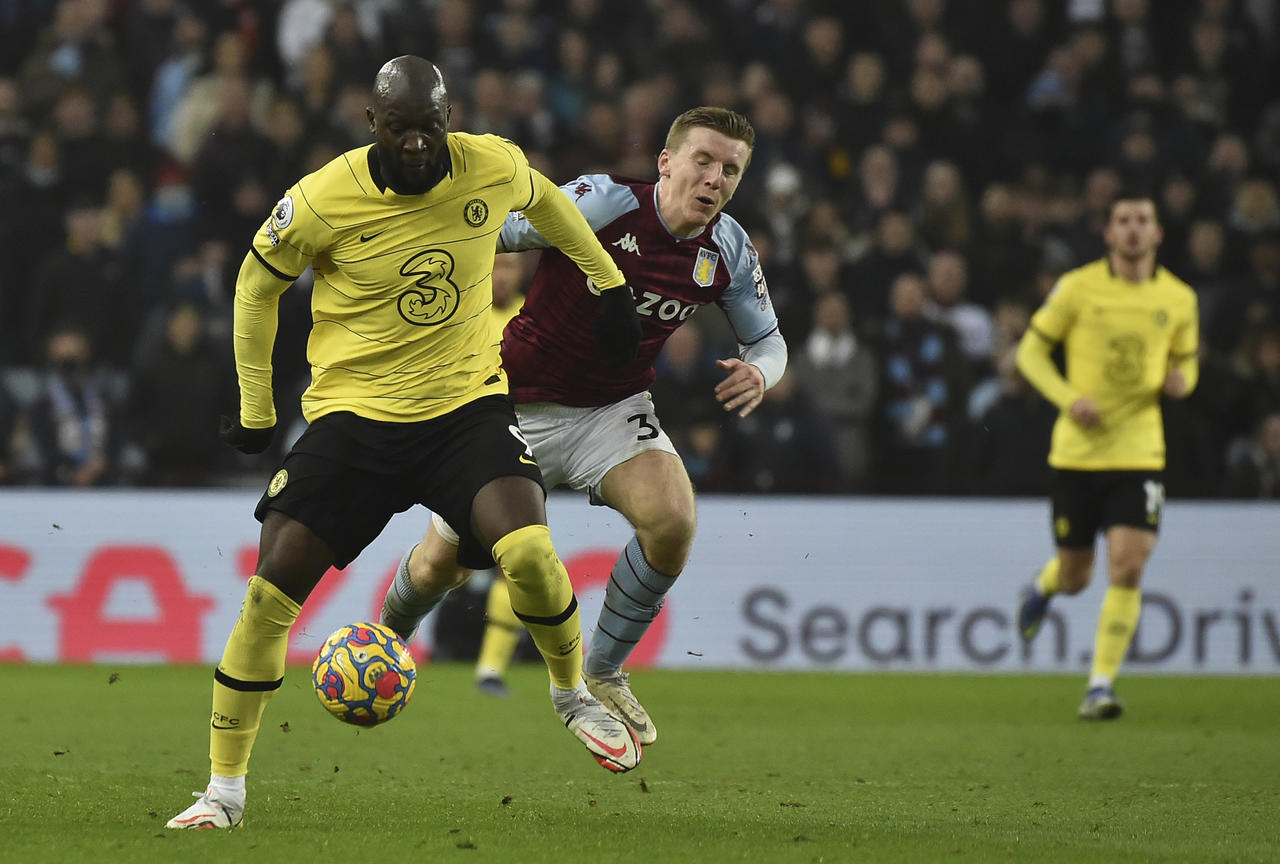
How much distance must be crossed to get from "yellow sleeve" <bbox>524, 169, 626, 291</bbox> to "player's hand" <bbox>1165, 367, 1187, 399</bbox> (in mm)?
4421

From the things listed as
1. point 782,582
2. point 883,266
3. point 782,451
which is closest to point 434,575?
point 782,582

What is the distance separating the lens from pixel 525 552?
5.33 m

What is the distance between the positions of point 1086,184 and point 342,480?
11044mm

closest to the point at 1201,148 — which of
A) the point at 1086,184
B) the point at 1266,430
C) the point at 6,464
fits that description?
the point at 1086,184

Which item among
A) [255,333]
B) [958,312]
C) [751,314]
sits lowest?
[958,312]

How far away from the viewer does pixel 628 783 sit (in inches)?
261

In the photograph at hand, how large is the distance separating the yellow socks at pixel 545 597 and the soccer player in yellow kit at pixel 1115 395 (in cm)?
448

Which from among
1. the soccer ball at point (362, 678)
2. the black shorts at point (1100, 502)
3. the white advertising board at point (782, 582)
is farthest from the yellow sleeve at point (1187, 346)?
the soccer ball at point (362, 678)

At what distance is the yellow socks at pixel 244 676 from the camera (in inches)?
205

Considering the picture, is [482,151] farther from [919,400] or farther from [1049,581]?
[919,400]

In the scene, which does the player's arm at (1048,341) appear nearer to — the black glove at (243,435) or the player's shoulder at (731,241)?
the player's shoulder at (731,241)

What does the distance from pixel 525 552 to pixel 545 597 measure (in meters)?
0.27

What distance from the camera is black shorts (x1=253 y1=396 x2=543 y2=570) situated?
5328mm

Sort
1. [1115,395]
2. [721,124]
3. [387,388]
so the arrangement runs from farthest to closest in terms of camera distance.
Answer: [1115,395], [721,124], [387,388]
